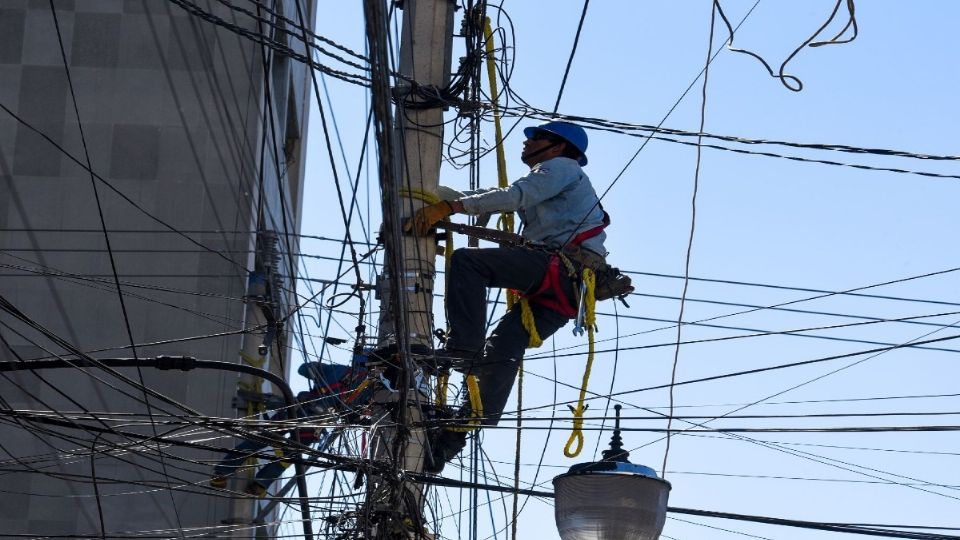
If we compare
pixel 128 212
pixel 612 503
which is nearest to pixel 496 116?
pixel 612 503

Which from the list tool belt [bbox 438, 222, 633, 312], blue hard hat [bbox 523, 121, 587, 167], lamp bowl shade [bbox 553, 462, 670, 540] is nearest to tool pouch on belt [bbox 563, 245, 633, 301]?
tool belt [bbox 438, 222, 633, 312]

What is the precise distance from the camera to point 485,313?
962 cm

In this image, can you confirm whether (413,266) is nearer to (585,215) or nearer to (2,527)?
(585,215)

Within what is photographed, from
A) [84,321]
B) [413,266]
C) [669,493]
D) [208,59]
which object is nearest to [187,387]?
[84,321]

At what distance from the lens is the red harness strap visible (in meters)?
9.71

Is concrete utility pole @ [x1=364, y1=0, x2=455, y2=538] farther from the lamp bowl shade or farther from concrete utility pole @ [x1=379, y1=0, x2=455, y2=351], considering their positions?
the lamp bowl shade

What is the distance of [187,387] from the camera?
732 inches

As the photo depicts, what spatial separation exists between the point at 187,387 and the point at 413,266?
9.49 meters

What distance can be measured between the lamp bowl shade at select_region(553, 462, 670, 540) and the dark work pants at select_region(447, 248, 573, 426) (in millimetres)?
1400

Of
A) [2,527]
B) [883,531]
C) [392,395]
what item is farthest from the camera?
[2,527]

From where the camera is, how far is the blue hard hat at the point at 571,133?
33.4ft

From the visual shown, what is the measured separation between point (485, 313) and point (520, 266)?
13.4 inches

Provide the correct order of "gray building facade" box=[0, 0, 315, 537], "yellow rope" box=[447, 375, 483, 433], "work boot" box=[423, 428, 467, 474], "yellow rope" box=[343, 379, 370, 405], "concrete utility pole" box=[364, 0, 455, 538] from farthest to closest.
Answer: "gray building facade" box=[0, 0, 315, 537], "work boot" box=[423, 428, 467, 474], "yellow rope" box=[447, 375, 483, 433], "yellow rope" box=[343, 379, 370, 405], "concrete utility pole" box=[364, 0, 455, 538]

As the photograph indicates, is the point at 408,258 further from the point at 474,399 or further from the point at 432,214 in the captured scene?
the point at 474,399
